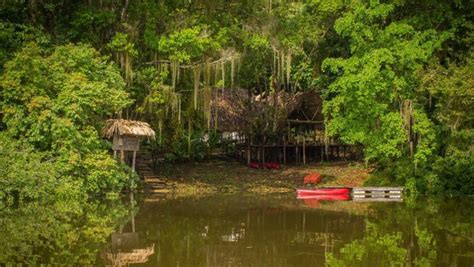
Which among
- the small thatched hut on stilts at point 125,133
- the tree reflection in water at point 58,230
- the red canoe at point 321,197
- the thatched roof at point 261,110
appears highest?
the thatched roof at point 261,110

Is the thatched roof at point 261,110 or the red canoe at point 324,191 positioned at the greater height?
the thatched roof at point 261,110

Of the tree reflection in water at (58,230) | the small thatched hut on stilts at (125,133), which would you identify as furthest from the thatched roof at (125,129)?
the tree reflection in water at (58,230)

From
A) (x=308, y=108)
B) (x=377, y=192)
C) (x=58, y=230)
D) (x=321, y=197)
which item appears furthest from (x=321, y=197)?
(x=308, y=108)

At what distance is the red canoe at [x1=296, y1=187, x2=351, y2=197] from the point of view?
29.2m

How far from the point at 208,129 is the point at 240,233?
20.0 meters

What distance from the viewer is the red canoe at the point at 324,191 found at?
29.2 m

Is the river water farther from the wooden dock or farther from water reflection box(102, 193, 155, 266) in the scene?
the wooden dock

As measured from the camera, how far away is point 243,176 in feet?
117

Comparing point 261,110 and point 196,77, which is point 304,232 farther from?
point 261,110

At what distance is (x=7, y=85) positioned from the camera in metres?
26.0

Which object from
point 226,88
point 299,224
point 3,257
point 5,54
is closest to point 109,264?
point 3,257

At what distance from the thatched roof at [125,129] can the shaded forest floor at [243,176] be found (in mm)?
2938

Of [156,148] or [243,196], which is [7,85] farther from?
[156,148]

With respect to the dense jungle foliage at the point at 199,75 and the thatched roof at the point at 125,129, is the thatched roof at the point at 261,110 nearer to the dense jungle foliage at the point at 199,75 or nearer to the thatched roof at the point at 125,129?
the dense jungle foliage at the point at 199,75
